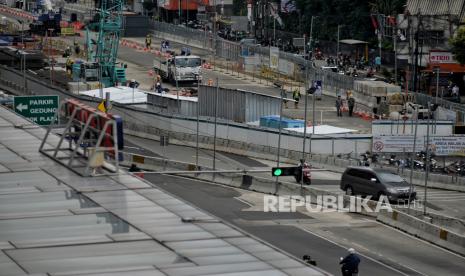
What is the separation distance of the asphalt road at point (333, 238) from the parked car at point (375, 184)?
2.11m

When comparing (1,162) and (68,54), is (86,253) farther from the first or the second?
(68,54)

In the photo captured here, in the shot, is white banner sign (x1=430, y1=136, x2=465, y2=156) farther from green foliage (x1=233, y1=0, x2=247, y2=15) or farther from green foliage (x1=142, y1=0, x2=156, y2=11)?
green foliage (x1=142, y1=0, x2=156, y2=11)

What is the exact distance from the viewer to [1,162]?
119 feet

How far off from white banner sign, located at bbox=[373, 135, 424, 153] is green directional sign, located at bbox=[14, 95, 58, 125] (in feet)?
52.3

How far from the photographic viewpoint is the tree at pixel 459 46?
297 feet

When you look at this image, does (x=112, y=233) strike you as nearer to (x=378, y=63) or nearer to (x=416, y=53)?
(x=416, y=53)

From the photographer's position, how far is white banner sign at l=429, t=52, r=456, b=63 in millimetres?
93000

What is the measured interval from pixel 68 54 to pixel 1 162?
279 ft

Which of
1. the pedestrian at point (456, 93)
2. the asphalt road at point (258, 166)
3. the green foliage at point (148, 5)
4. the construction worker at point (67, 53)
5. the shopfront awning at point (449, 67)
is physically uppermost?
the shopfront awning at point (449, 67)

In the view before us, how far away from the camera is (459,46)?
90.6m

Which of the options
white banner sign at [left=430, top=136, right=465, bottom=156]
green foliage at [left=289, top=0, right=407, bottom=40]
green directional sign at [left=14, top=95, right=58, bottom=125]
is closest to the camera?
green directional sign at [left=14, top=95, right=58, bottom=125]

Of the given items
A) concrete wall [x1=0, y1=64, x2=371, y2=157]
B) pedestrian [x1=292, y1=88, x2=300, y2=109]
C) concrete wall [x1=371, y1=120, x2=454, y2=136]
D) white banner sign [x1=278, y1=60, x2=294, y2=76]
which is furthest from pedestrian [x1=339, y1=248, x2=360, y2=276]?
white banner sign [x1=278, y1=60, x2=294, y2=76]

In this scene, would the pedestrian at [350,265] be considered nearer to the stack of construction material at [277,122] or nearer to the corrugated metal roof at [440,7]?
the stack of construction material at [277,122]

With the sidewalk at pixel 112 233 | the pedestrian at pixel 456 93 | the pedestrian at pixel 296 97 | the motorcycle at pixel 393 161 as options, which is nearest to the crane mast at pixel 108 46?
the pedestrian at pixel 296 97
